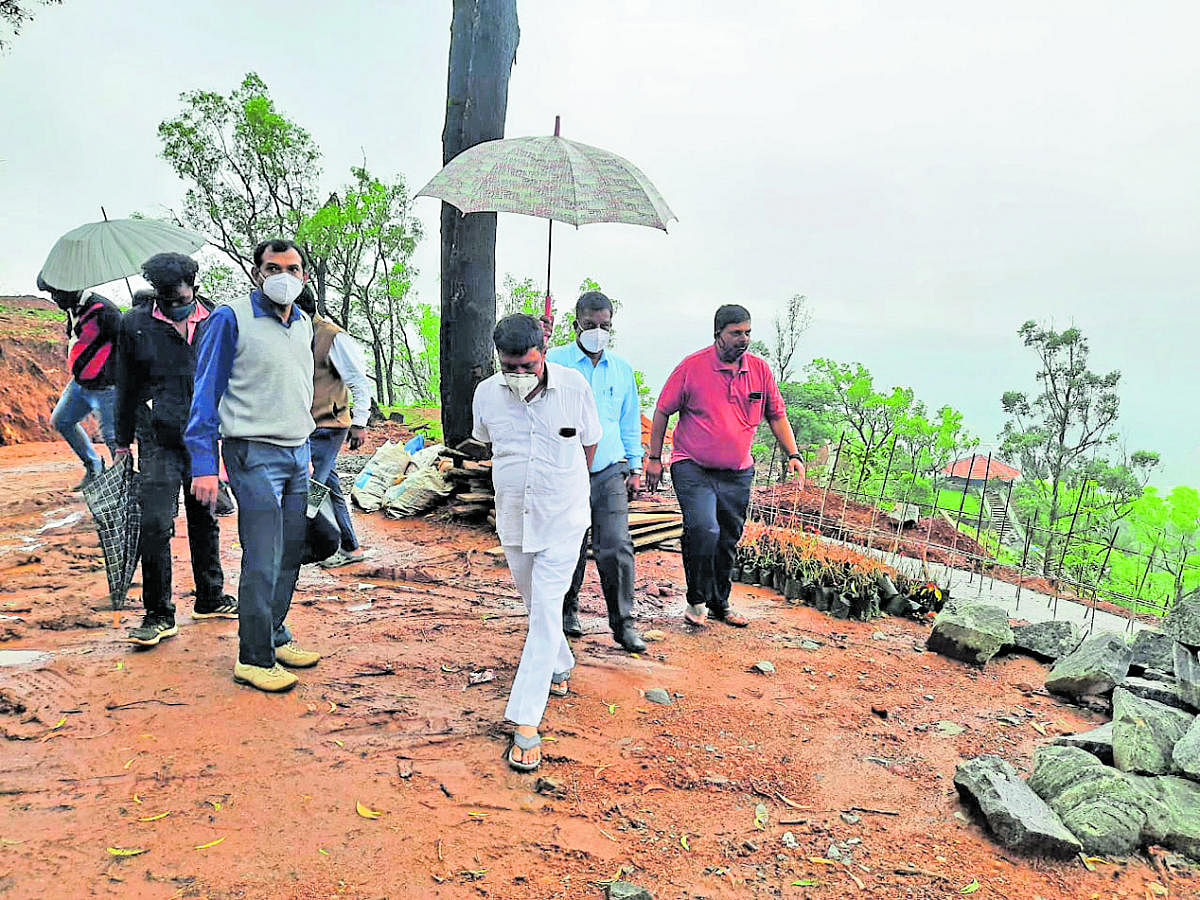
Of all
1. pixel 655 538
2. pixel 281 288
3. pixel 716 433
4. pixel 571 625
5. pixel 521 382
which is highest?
pixel 281 288

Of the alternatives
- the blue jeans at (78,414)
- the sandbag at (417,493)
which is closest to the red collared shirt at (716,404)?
the sandbag at (417,493)

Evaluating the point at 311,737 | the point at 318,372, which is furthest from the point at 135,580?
the point at 311,737

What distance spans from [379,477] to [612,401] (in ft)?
16.0

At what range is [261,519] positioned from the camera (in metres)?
3.25

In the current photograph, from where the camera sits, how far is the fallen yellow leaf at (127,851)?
7.47 feet

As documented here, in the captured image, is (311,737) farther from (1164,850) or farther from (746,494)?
(1164,850)

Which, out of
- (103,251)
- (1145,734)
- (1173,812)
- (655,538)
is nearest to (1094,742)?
(1145,734)

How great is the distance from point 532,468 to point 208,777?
1621 millimetres

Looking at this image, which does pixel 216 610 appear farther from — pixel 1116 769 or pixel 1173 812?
pixel 1173 812

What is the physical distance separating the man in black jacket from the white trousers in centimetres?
187

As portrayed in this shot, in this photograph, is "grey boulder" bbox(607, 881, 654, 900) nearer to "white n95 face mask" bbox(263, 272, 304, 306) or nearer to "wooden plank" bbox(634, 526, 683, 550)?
"white n95 face mask" bbox(263, 272, 304, 306)

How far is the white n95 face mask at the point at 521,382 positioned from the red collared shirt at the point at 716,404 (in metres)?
1.76

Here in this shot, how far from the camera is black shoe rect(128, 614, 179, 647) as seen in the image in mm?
3693

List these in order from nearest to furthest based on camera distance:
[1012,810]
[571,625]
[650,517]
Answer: [1012,810], [571,625], [650,517]
